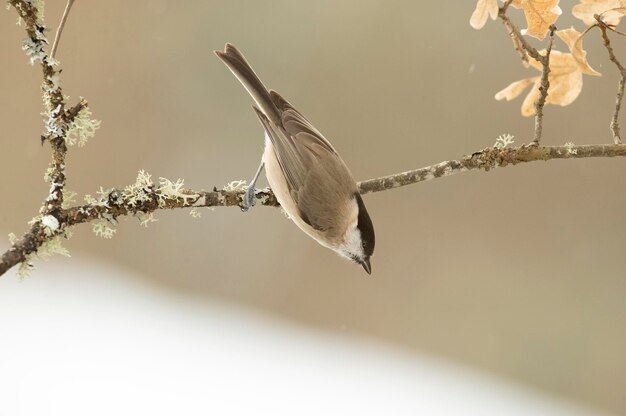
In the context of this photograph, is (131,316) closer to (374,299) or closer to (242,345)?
(242,345)

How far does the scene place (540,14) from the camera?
1.38 metres

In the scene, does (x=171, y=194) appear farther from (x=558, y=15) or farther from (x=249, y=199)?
(x=558, y=15)

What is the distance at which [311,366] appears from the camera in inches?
146

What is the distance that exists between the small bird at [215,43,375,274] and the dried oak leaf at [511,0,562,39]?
850 millimetres

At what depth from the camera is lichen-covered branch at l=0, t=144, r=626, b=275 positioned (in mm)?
1196

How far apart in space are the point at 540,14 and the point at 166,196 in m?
0.92

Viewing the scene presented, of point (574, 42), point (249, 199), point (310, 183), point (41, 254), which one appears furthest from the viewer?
point (310, 183)

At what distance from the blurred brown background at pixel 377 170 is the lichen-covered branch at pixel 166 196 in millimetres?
2141

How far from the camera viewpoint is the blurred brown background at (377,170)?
3.80 metres

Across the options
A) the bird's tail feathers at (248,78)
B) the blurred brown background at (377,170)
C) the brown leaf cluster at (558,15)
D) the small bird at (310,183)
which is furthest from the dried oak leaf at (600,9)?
the blurred brown background at (377,170)

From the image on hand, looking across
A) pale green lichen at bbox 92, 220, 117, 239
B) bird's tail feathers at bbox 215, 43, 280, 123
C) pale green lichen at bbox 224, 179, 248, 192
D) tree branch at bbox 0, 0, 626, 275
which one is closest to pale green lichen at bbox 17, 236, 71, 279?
tree branch at bbox 0, 0, 626, 275

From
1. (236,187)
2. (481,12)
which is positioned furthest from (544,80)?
(236,187)

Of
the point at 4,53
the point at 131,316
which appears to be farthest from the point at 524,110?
the point at 4,53

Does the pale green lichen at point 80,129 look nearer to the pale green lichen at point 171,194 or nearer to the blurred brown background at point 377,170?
the pale green lichen at point 171,194
